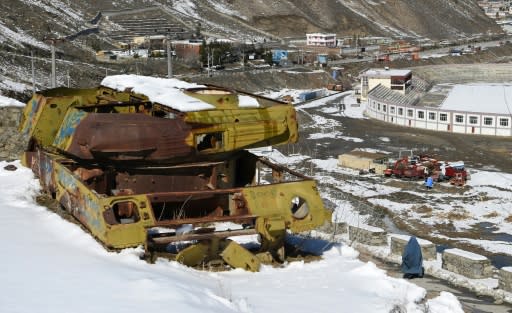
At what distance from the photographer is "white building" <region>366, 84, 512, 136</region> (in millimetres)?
57906

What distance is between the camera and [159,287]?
29.0ft

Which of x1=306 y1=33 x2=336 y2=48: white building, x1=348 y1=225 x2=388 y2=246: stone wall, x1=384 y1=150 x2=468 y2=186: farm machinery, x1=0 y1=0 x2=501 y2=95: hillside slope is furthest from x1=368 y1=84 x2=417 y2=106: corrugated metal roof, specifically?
x1=348 y1=225 x2=388 y2=246: stone wall

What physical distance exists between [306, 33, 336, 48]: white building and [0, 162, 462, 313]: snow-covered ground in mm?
106854

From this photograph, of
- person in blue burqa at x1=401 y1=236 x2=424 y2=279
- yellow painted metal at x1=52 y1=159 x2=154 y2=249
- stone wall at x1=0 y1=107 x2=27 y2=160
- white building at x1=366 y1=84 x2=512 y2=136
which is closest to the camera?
yellow painted metal at x1=52 y1=159 x2=154 y2=249

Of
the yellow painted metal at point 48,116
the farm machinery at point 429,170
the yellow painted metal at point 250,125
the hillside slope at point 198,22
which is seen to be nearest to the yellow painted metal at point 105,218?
the yellow painted metal at point 250,125

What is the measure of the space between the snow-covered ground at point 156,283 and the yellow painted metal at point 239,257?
150 mm

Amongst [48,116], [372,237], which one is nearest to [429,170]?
[372,237]

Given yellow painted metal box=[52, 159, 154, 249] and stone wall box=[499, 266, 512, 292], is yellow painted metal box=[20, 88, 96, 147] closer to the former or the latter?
yellow painted metal box=[52, 159, 154, 249]

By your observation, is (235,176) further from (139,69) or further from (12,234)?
(139,69)

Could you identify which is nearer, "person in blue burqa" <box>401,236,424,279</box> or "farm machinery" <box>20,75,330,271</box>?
"farm machinery" <box>20,75,330,271</box>

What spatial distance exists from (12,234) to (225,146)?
152 inches

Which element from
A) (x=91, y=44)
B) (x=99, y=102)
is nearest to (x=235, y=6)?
(x=91, y=44)

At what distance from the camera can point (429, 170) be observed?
41594 mm

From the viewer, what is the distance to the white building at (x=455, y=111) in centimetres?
5791
